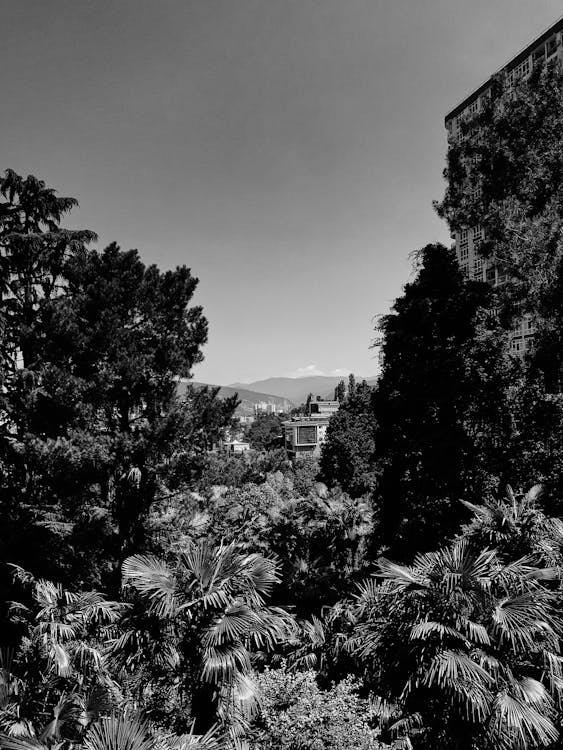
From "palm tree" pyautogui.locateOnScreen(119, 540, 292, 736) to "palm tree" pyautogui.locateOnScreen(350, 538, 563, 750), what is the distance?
164 cm

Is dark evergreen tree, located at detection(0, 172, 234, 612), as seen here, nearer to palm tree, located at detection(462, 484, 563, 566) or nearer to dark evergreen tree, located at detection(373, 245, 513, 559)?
dark evergreen tree, located at detection(373, 245, 513, 559)

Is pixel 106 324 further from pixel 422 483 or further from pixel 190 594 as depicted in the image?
pixel 422 483

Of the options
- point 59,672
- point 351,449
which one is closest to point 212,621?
point 59,672

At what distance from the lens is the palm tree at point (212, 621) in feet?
18.1

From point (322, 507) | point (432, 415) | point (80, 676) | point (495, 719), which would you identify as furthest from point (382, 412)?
point (80, 676)

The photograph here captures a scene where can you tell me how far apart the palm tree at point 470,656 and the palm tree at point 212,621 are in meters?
1.64

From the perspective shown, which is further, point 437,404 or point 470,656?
point 437,404

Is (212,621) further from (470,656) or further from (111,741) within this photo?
(470,656)

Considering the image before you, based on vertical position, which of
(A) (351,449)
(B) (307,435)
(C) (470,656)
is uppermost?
(A) (351,449)

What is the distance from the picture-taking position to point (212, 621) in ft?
19.2

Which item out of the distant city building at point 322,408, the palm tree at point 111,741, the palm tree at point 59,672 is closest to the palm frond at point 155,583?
the palm tree at point 59,672

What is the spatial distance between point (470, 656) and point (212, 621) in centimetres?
330

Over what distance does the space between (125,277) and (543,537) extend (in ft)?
37.2

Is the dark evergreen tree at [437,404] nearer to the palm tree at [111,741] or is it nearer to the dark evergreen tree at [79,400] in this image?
the dark evergreen tree at [79,400]
